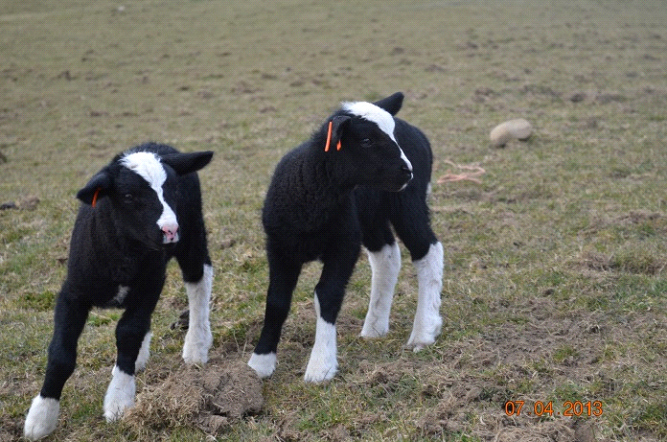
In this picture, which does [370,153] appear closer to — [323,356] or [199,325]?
[323,356]

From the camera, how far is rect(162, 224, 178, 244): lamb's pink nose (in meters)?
4.46

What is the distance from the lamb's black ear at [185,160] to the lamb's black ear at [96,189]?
16.5 inches

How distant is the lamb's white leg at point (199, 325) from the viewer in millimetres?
5562

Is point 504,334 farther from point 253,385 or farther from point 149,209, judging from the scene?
point 149,209

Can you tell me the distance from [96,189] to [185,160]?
641mm

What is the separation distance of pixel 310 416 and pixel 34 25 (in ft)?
86.0

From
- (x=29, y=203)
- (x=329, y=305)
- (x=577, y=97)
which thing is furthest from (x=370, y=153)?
(x=577, y=97)

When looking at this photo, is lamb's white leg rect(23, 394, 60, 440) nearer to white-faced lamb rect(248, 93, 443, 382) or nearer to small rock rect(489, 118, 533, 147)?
white-faced lamb rect(248, 93, 443, 382)

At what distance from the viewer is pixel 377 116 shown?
17.6ft

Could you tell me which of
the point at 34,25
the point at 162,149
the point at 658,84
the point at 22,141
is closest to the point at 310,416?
the point at 162,149

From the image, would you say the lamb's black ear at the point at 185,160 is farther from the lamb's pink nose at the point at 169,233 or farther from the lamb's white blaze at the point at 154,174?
the lamb's pink nose at the point at 169,233

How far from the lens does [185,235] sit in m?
5.69

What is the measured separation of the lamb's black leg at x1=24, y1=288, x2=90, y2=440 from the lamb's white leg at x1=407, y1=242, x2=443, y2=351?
2.25 meters
